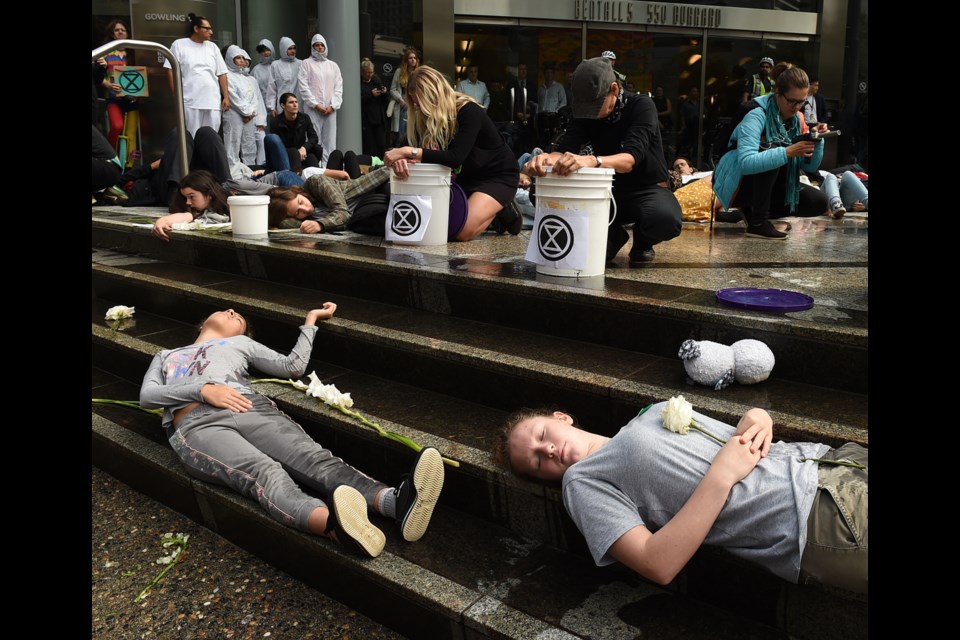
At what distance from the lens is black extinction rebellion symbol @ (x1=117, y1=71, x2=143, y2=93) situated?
387 inches

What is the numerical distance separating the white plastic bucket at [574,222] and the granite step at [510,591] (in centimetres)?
162

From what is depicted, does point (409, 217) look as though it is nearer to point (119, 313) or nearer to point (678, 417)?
point (119, 313)

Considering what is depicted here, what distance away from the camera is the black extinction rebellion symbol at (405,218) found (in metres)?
5.47

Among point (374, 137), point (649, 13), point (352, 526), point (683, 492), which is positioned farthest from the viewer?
point (649, 13)

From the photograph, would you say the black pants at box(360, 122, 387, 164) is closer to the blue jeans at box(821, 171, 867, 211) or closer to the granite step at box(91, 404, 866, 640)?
the blue jeans at box(821, 171, 867, 211)

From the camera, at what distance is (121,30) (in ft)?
32.7

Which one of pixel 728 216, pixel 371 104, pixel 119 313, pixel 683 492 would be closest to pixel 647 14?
pixel 371 104

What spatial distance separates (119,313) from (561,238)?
3.06 metres

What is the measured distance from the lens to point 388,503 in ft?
9.88

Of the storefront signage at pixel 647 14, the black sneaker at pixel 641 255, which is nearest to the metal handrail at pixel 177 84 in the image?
the black sneaker at pixel 641 255

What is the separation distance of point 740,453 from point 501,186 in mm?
3931

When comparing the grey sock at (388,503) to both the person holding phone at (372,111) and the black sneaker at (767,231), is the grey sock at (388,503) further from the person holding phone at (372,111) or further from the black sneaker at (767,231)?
the person holding phone at (372,111)

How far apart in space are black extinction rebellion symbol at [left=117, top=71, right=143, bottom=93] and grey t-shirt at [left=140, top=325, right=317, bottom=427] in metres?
7.22
